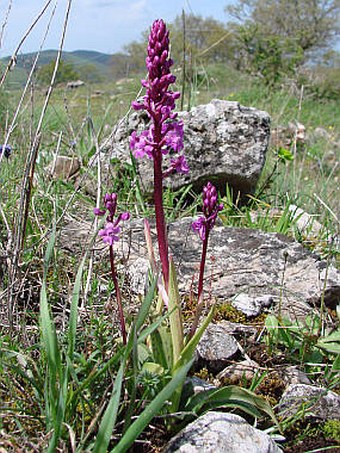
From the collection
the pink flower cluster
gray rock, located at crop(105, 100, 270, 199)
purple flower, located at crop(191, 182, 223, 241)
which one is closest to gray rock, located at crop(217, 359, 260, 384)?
purple flower, located at crop(191, 182, 223, 241)

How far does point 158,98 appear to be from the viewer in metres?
1.56

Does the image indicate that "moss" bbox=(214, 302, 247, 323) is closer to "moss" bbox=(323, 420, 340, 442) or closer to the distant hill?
"moss" bbox=(323, 420, 340, 442)

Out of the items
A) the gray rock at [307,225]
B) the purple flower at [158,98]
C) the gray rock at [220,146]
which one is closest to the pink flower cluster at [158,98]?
the purple flower at [158,98]

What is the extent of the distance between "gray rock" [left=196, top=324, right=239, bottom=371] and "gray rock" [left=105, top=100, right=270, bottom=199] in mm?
1733

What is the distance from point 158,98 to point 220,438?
98cm

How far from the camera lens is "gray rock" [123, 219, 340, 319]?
2.54 metres

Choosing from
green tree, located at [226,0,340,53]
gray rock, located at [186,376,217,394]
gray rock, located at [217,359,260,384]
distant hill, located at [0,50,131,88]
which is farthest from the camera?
green tree, located at [226,0,340,53]

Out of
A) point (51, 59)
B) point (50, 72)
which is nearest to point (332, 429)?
point (51, 59)

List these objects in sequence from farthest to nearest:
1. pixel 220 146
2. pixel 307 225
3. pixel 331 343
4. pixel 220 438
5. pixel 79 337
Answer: pixel 220 146, pixel 307 225, pixel 331 343, pixel 79 337, pixel 220 438

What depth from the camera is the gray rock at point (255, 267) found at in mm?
2535

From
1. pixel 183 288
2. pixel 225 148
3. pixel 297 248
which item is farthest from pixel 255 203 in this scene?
pixel 183 288

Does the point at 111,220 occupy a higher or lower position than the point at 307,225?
higher

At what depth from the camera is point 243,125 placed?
3842mm

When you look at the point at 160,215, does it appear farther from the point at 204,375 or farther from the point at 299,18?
the point at 299,18
